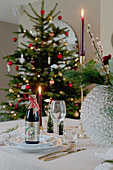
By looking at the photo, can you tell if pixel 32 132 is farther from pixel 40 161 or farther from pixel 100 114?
pixel 100 114

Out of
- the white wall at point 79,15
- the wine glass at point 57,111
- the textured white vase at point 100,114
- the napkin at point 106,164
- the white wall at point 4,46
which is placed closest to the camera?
the napkin at point 106,164

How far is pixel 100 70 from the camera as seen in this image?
966 millimetres

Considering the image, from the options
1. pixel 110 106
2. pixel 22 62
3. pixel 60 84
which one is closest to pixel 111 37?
pixel 60 84

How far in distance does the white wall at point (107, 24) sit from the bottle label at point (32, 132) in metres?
2.29

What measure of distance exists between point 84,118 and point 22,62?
7.54 ft

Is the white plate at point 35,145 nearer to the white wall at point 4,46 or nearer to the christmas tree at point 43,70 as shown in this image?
the christmas tree at point 43,70

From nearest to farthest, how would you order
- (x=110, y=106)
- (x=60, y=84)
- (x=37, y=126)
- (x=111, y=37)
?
(x=110, y=106)
(x=37, y=126)
(x=111, y=37)
(x=60, y=84)

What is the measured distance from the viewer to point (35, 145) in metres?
0.89

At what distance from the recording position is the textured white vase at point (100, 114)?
0.84 m

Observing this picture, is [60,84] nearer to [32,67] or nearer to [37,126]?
[32,67]

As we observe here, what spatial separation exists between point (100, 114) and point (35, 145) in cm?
27

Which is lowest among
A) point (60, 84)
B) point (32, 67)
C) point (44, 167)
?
point (44, 167)

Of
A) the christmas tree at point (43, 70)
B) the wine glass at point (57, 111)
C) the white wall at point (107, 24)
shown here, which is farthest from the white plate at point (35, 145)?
the white wall at point (107, 24)

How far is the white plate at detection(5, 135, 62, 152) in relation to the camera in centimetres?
86
